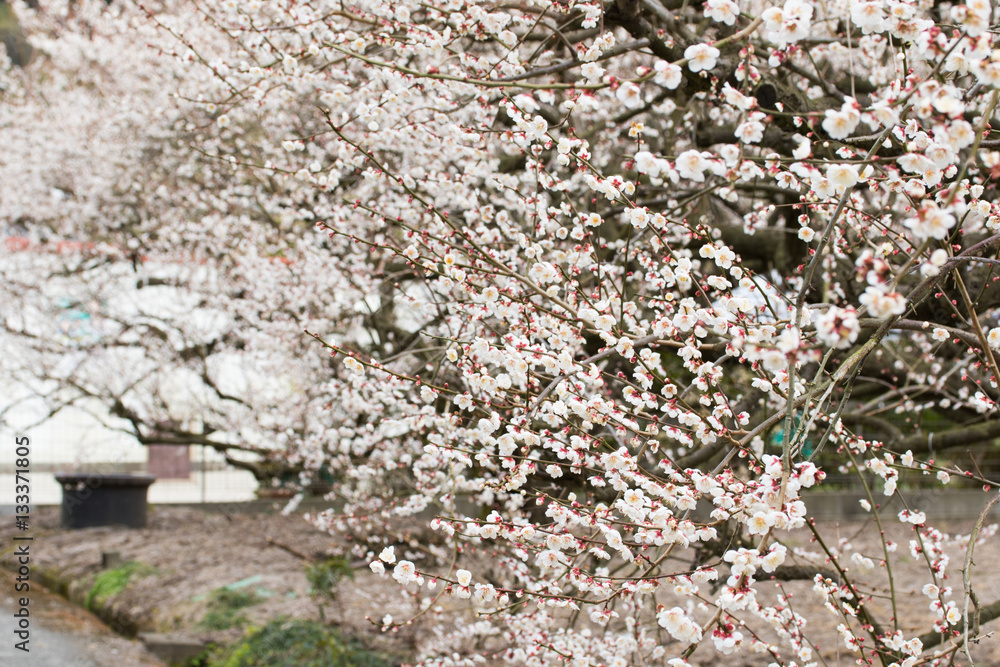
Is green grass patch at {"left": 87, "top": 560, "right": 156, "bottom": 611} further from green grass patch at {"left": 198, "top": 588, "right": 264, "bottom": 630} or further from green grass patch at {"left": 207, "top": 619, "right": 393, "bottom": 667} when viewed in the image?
green grass patch at {"left": 207, "top": 619, "right": 393, "bottom": 667}

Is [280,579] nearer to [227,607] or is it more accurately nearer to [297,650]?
[227,607]

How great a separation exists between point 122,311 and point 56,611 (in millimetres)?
3992

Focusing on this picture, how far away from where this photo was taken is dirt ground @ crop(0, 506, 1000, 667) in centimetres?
478

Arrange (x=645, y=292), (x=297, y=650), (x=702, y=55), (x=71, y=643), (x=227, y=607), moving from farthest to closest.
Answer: (x=227, y=607), (x=71, y=643), (x=297, y=650), (x=645, y=292), (x=702, y=55)

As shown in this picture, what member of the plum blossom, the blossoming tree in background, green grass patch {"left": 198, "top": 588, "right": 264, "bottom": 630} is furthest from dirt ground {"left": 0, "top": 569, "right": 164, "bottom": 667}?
the plum blossom

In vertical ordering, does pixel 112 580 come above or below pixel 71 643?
above

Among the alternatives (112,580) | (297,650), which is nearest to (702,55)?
(297,650)

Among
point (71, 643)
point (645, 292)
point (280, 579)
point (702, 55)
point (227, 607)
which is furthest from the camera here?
point (280, 579)

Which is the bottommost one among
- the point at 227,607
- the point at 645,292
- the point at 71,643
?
the point at 71,643

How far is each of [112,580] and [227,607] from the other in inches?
59.5

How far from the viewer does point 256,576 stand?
6.28 metres

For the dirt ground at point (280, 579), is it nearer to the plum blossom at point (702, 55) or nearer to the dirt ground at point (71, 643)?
the dirt ground at point (71, 643)

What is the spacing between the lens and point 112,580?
6.26m

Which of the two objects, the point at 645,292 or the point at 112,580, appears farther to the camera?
the point at 112,580
